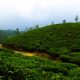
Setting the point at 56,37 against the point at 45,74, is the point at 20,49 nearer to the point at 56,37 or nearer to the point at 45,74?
the point at 56,37

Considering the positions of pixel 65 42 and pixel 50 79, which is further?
pixel 65 42

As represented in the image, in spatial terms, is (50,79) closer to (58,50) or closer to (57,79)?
(57,79)

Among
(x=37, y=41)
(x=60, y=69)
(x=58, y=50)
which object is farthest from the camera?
(x=37, y=41)

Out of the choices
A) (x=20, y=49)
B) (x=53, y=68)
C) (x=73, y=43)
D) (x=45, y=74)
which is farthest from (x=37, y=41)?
(x=45, y=74)

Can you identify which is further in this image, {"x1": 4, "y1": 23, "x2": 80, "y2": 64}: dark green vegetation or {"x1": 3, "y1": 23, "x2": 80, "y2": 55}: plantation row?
{"x1": 3, "y1": 23, "x2": 80, "y2": 55}: plantation row

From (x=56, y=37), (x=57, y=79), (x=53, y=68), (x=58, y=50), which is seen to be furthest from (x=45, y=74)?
(x=56, y=37)

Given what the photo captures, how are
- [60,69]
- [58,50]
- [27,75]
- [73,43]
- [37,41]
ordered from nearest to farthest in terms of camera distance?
[27,75] < [60,69] < [58,50] < [73,43] < [37,41]

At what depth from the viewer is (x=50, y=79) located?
1241 inches

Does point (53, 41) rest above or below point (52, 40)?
below

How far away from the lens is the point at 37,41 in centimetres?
8175

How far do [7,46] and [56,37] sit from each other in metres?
15.8

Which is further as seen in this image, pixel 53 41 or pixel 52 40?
pixel 52 40

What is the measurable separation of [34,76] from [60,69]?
10.3 metres

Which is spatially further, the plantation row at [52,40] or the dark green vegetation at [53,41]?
the plantation row at [52,40]
